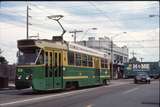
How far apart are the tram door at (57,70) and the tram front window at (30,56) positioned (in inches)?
60.2

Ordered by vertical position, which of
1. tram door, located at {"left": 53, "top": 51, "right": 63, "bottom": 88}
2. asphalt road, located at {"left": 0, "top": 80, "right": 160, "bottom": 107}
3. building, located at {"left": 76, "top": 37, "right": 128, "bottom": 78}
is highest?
building, located at {"left": 76, "top": 37, "right": 128, "bottom": 78}

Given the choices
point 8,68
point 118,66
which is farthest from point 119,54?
point 8,68

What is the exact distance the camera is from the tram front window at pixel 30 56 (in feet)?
79.9

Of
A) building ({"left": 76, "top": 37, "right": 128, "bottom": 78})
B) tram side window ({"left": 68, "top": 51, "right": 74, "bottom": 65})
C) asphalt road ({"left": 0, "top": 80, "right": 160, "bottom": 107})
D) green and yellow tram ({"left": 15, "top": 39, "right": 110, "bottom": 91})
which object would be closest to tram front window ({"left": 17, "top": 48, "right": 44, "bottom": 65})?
green and yellow tram ({"left": 15, "top": 39, "right": 110, "bottom": 91})

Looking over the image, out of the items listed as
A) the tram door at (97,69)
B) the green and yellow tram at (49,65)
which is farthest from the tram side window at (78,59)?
the tram door at (97,69)

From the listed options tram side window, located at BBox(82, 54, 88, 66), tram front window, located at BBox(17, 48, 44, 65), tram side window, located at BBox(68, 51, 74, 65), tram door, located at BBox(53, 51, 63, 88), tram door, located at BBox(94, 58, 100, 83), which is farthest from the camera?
tram door, located at BBox(94, 58, 100, 83)

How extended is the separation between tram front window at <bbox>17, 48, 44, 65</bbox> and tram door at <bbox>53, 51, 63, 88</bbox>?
153cm

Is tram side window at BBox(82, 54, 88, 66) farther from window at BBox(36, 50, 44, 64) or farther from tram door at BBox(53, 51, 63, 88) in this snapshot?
window at BBox(36, 50, 44, 64)

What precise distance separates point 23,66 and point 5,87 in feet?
39.2

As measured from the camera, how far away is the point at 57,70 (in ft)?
85.5

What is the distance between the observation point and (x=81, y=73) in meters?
30.5

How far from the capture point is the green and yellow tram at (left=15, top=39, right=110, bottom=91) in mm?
24156

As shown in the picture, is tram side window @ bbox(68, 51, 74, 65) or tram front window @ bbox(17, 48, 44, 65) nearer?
tram front window @ bbox(17, 48, 44, 65)

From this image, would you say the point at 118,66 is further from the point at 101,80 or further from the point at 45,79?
the point at 45,79
